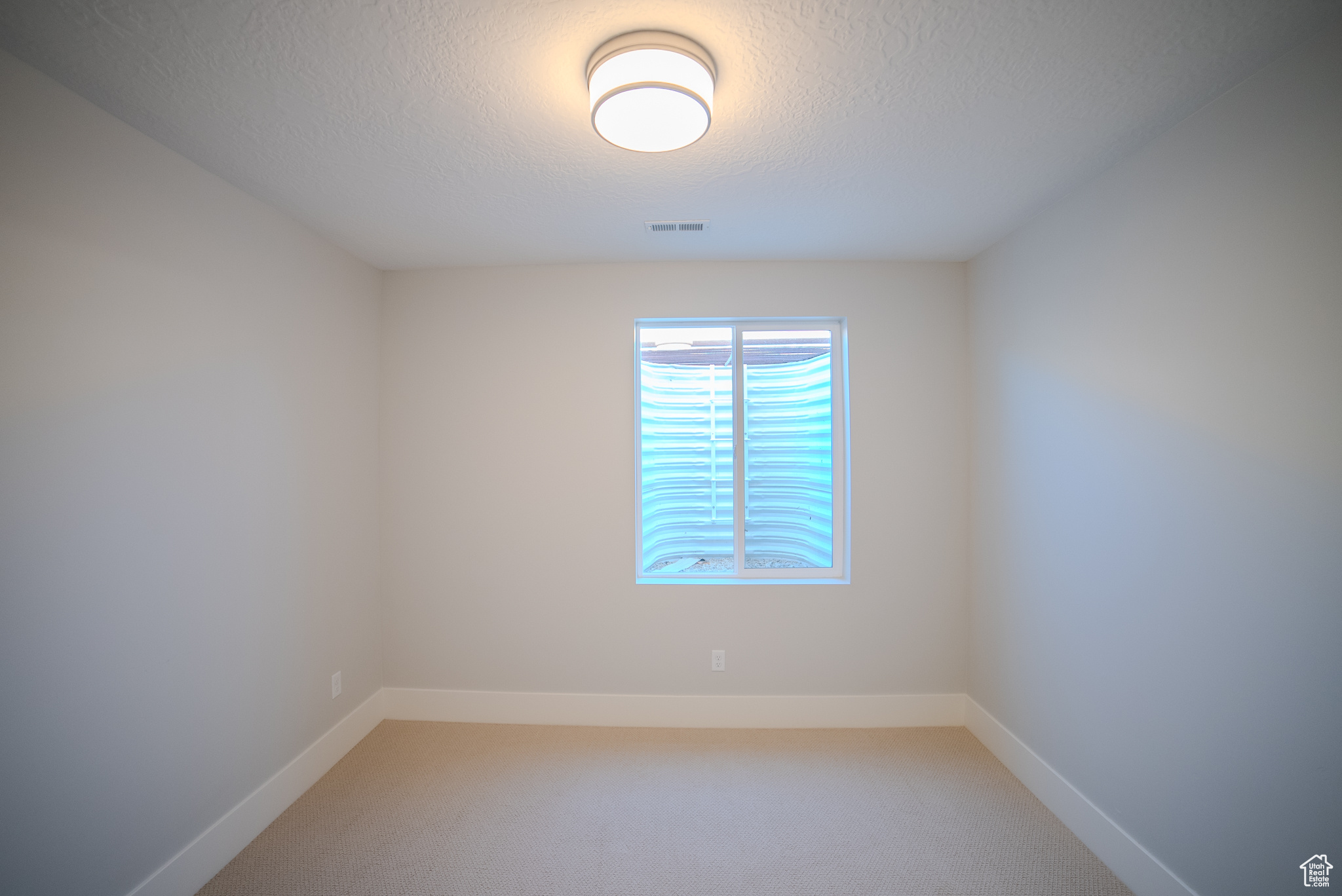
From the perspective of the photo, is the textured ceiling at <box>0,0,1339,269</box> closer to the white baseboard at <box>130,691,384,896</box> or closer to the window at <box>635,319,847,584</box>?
the window at <box>635,319,847,584</box>

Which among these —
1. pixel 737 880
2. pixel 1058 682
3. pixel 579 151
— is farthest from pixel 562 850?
pixel 579 151

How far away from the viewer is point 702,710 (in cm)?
301

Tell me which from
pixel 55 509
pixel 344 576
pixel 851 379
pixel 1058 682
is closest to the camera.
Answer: pixel 55 509

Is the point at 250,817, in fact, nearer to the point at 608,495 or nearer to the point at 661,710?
the point at 661,710

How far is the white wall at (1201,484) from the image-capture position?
4.47 feet

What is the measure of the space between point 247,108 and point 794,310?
7.87ft

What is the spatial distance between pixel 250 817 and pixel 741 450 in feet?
8.79

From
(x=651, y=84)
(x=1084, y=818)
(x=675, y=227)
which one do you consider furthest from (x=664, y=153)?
(x=1084, y=818)

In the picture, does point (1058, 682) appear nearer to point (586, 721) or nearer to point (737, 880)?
point (737, 880)

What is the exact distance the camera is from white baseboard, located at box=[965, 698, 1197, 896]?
5.83ft

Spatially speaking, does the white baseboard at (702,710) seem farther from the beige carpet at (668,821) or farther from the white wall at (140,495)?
the white wall at (140,495)

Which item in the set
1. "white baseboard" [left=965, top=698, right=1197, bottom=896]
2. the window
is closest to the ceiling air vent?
the window

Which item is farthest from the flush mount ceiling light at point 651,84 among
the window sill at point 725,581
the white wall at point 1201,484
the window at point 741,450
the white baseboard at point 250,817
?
the white baseboard at point 250,817

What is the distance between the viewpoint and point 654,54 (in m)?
1.33
